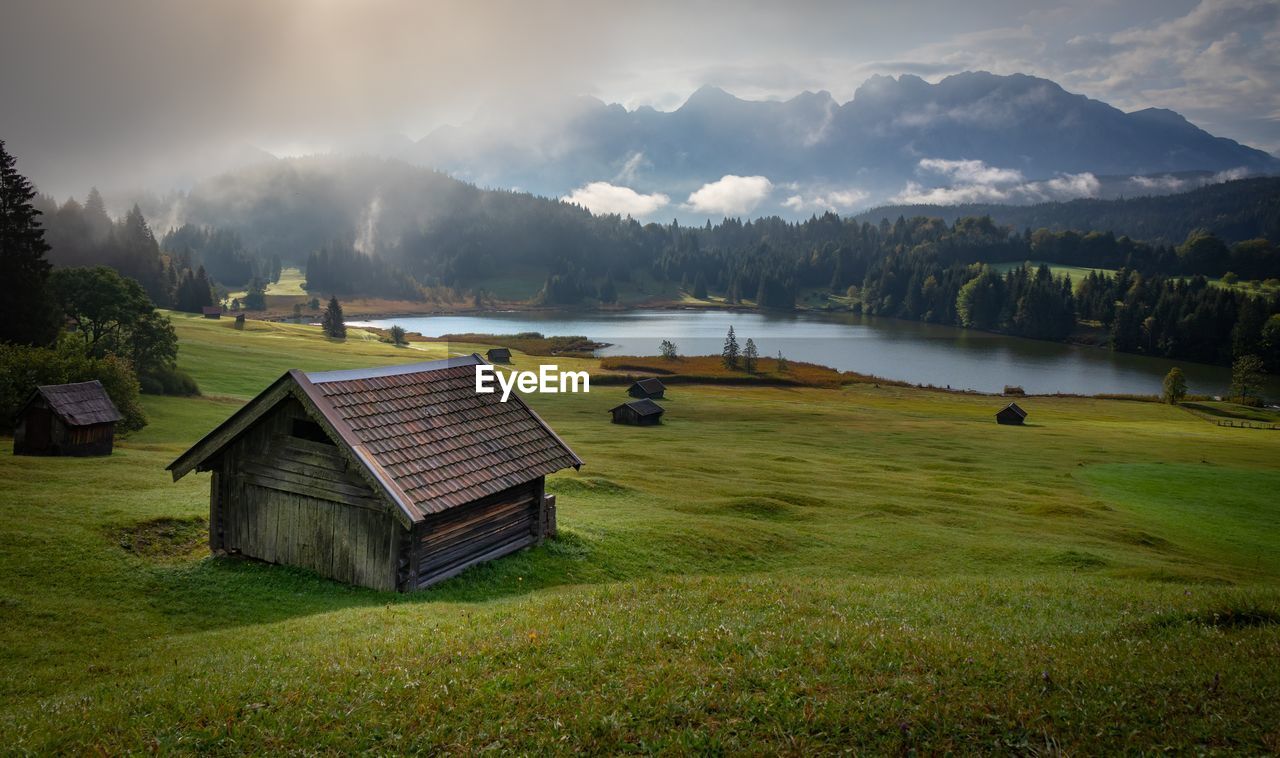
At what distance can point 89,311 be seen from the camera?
65125 millimetres

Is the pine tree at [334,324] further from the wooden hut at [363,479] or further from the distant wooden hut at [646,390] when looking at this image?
the wooden hut at [363,479]

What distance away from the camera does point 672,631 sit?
13.3 meters

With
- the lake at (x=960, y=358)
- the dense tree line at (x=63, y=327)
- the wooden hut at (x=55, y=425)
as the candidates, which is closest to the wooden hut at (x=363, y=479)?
the wooden hut at (x=55, y=425)

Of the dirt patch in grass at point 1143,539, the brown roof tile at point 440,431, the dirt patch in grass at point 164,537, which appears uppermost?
the brown roof tile at point 440,431

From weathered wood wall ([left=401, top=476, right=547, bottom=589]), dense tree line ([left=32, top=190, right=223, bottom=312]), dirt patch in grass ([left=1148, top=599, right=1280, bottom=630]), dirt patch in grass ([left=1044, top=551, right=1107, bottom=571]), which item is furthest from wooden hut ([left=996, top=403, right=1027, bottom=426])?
dense tree line ([left=32, top=190, right=223, bottom=312])

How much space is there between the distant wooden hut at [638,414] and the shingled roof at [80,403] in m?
39.5

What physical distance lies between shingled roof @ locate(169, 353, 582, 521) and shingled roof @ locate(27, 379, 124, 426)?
2058cm

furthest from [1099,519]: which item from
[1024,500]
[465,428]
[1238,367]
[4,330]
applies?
[1238,367]

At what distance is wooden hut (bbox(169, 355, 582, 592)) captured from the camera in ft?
63.5

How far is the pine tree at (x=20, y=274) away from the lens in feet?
180

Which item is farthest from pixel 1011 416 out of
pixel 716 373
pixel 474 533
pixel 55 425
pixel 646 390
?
pixel 55 425

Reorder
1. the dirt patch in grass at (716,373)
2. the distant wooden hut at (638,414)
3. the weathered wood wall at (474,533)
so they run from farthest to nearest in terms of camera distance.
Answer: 1. the dirt patch in grass at (716,373)
2. the distant wooden hut at (638,414)
3. the weathered wood wall at (474,533)

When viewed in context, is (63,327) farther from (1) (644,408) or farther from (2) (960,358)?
(2) (960,358)

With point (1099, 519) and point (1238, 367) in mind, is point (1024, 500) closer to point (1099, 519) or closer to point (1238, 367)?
point (1099, 519)
